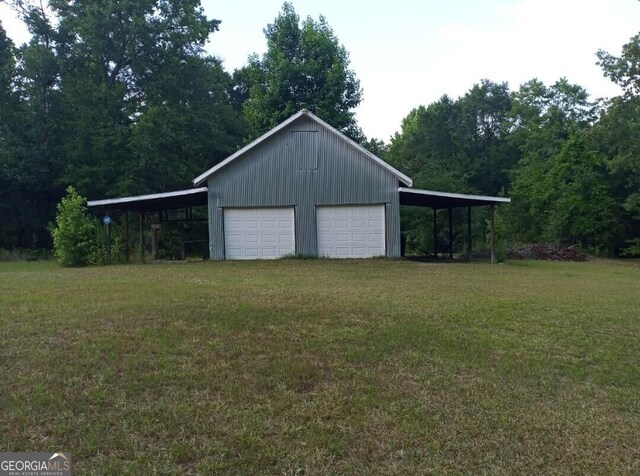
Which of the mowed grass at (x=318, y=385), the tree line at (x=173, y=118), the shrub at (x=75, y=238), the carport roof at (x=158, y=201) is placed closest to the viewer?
the mowed grass at (x=318, y=385)

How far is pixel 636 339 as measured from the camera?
6.66 meters

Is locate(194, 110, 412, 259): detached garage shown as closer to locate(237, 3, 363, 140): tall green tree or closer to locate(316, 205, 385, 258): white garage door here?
locate(316, 205, 385, 258): white garage door

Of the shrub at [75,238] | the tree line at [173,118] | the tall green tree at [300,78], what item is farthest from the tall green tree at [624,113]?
the shrub at [75,238]

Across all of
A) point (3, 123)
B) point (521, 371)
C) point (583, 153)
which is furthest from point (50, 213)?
point (583, 153)

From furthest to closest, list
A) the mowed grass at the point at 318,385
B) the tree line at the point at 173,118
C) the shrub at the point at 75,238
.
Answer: the tree line at the point at 173,118 → the shrub at the point at 75,238 → the mowed grass at the point at 318,385

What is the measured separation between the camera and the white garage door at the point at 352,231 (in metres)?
19.3

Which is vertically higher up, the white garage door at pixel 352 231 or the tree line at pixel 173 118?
the tree line at pixel 173 118

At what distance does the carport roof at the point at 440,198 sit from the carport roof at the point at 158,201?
767cm

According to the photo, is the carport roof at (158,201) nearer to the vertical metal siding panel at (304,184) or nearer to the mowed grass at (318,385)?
the vertical metal siding panel at (304,184)

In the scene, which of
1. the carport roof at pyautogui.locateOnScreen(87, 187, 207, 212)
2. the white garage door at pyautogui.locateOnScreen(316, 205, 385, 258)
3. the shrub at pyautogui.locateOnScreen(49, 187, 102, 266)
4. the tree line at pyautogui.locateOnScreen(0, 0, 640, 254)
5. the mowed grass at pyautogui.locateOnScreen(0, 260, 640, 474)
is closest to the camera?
the mowed grass at pyautogui.locateOnScreen(0, 260, 640, 474)

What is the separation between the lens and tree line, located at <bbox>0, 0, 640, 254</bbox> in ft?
86.1

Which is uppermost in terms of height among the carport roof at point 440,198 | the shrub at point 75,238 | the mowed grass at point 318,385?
the carport roof at point 440,198

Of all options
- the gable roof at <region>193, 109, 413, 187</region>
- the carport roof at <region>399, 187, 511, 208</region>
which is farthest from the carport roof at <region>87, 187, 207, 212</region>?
the carport roof at <region>399, 187, 511, 208</region>

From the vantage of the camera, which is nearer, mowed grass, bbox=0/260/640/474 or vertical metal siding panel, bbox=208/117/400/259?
mowed grass, bbox=0/260/640/474
